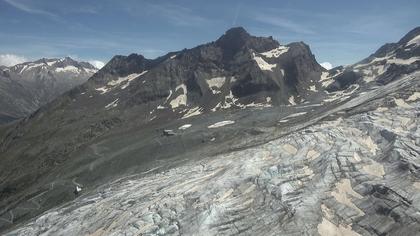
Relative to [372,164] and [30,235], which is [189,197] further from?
[30,235]

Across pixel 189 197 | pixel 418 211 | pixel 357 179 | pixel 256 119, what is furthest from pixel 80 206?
pixel 256 119

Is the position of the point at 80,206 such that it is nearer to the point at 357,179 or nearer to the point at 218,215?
the point at 218,215

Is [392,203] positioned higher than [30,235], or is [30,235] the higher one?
[392,203]

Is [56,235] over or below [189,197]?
below

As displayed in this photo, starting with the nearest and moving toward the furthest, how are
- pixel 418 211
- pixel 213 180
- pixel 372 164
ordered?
pixel 418 211
pixel 372 164
pixel 213 180

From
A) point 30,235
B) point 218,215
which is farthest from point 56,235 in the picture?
point 218,215

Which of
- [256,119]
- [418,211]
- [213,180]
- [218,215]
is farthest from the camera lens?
[256,119]

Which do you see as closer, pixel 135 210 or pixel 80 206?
pixel 135 210

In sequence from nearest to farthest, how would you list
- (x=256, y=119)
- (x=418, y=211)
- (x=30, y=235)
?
(x=418, y=211) < (x=30, y=235) < (x=256, y=119)

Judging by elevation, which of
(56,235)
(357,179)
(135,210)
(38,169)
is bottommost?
(38,169)

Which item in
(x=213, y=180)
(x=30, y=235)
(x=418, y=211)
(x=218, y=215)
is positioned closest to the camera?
(x=418, y=211)
